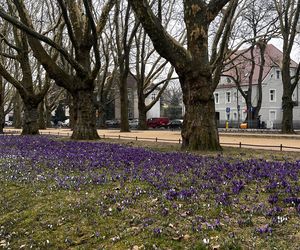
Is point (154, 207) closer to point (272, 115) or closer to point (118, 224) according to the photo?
point (118, 224)

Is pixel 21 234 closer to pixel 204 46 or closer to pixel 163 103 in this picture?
pixel 204 46

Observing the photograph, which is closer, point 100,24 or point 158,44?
point 158,44

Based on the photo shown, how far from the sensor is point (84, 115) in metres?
21.0

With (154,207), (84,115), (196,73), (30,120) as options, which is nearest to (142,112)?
(30,120)

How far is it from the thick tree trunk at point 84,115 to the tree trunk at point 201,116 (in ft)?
28.6

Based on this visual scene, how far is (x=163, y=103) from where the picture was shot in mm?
111000

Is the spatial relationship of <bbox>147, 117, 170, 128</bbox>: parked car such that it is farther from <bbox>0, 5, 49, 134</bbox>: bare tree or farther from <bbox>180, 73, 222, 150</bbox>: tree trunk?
<bbox>180, 73, 222, 150</bbox>: tree trunk

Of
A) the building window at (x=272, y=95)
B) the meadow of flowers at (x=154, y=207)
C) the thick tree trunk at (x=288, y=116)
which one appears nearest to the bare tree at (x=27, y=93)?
the thick tree trunk at (x=288, y=116)

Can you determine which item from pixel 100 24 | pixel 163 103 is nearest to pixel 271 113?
pixel 163 103

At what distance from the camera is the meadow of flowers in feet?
16.1

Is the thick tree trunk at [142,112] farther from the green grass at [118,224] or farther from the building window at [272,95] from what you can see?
the green grass at [118,224]

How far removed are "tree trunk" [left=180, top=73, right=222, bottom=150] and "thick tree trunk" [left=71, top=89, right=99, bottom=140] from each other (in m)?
8.73

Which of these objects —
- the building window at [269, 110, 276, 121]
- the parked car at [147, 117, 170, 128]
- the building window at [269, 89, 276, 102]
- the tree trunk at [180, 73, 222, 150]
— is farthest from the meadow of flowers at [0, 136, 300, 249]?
the building window at [269, 89, 276, 102]

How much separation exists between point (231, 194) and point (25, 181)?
452 cm
